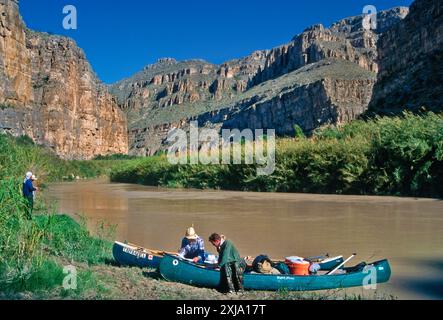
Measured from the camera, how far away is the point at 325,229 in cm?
1348

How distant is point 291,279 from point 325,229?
668 centimetres

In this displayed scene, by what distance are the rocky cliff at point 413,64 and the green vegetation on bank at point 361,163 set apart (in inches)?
460

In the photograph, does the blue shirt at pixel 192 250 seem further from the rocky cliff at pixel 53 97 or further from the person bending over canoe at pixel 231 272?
the rocky cliff at pixel 53 97

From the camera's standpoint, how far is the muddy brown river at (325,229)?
8.52 metres

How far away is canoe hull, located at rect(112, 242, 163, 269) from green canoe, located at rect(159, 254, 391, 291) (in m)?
1.13

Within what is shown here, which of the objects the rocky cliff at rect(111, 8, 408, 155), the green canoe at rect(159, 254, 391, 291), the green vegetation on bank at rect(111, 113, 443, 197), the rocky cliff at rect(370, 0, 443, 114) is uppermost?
the rocky cliff at rect(111, 8, 408, 155)

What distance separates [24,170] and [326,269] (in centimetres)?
1280

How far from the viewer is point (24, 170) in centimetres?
1747

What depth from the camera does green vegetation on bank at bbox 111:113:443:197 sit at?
22141 mm

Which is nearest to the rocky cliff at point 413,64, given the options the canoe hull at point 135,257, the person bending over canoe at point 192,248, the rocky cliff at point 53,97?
the person bending over canoe at point 192,248

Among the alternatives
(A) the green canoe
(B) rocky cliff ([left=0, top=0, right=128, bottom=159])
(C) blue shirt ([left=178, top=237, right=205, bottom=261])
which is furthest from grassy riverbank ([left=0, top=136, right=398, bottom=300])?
(B) rocky cliff ([left=0, top=0, right=128, bottom=159])

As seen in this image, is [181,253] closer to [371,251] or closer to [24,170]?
[371,251]

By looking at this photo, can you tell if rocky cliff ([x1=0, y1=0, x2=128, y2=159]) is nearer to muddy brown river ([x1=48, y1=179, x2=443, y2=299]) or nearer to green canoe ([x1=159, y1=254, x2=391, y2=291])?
muddy brown river ([x1=48, y1=179, x2=443, y2=299])

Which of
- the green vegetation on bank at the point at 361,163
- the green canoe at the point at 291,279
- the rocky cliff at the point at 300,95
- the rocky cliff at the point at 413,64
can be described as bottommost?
the green canoe at the point at 291,279
